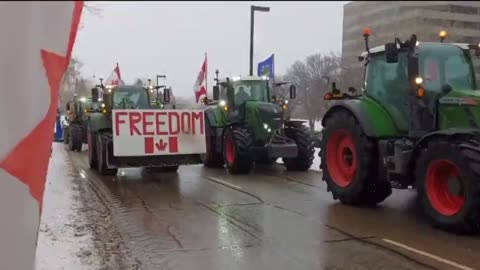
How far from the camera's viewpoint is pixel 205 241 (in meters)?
6.07

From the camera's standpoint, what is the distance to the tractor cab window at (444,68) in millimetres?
7273

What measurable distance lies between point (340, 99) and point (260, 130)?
371cm

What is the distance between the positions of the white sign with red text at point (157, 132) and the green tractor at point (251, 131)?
47.5 inches

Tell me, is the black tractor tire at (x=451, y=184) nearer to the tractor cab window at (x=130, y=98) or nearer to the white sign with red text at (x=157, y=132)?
the white sign with red text at (x=157, y=132)

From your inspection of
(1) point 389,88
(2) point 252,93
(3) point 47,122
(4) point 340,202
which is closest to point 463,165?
(1) point 389,88

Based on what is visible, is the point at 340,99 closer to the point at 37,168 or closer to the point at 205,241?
the point at 205,241

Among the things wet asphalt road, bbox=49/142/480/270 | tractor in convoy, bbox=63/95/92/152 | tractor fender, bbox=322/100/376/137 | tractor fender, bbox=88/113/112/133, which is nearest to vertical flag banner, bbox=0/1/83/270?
wet asphalt road, bbox=49/142/480/270

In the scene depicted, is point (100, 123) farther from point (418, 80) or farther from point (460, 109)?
point (460, 109)

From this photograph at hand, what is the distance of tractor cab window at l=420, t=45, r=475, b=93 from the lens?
7.27m

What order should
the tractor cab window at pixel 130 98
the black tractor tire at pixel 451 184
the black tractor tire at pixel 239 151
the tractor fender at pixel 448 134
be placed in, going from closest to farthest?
the black tractor tire at pixel 451 184 < the tractor fender at pixel 448 134 < the black tractor tire at pixel 239 151 < the tractor cab window at pixel 130 98

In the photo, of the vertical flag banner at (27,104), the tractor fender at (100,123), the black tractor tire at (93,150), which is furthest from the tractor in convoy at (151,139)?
the vertical flag banner at (27,104)

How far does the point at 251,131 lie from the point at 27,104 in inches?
372

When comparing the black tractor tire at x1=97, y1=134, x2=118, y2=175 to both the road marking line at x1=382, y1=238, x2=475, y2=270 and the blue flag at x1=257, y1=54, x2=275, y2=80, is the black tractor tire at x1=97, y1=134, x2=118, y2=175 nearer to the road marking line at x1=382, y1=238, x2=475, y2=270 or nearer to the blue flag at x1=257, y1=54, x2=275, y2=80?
the road marking line at x1=382, y1=238, x2=475, y2=270

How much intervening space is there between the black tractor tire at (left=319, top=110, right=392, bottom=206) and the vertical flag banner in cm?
534
